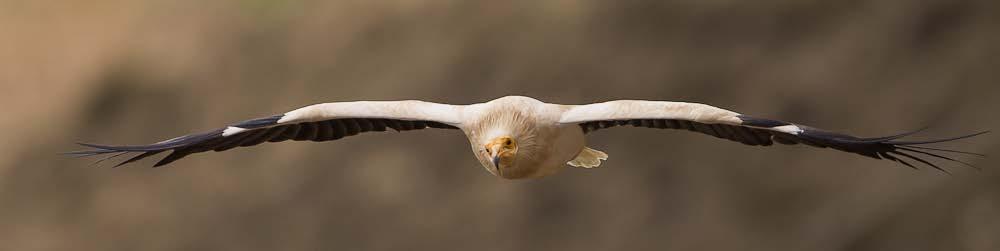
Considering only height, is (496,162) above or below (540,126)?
below

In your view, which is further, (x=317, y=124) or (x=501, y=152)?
(x=317, y=124)

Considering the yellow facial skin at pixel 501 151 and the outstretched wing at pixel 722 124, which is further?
the yellow facial skin at pixel 501 151

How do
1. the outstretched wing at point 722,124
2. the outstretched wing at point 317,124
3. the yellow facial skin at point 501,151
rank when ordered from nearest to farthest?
the outstretched wing at point 722,124
the yellow facial skin at point 501,151
the outstretched wing at point 317,124

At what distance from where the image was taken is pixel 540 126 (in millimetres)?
4500

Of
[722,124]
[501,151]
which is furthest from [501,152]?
[722,124]

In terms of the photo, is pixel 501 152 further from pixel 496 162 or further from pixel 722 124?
pixel 722 124

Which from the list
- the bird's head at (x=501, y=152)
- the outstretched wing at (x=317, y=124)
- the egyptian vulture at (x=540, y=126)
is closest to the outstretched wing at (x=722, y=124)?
the egyptian vulture at (x=540, y=126)

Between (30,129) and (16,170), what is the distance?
0.23 metres

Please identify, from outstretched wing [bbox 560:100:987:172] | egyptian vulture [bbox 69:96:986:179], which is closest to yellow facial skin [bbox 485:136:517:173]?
egyptian vulture [bbox 69:96:986:179]

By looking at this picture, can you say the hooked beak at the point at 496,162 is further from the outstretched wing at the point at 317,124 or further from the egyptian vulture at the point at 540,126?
the outstretched wing at the point at 317,124

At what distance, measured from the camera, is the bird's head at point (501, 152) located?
14.3 ft

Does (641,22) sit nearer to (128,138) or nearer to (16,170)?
(128,138)

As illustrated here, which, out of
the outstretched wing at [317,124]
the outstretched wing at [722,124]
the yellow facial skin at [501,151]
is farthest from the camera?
the outstretched wing at [317,124]

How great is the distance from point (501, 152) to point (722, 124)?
2.24 feet
